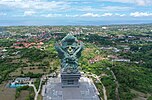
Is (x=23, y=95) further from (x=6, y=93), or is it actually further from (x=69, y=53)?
(x=69, y=53)

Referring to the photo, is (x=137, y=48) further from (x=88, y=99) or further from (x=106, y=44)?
(x=88, y=99)

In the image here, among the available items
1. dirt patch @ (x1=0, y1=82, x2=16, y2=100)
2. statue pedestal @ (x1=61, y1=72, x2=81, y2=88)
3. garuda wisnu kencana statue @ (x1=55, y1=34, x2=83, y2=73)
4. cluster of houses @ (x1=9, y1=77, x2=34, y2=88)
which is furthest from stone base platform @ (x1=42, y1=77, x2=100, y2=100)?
dirt patch @ (x1=0, y1=82, x2=16, y2=100)

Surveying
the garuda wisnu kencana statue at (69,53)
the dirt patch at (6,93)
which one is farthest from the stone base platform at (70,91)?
the dirt patch at (6,93)

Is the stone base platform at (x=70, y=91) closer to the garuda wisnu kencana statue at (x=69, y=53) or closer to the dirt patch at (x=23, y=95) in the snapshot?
the dirt patch at (x=23, y=95)

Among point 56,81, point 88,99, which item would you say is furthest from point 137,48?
point 88,99

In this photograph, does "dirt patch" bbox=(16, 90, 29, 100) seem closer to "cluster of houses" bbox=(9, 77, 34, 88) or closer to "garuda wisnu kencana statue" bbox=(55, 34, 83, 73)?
"cluster of houses" bbox=(9, 77, 34, 88)
